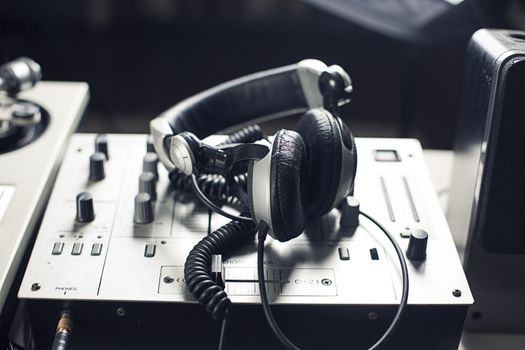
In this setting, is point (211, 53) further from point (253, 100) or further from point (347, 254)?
point (347, 254)

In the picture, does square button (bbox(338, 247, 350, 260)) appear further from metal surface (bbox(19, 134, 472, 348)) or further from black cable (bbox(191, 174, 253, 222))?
black cable (bbox(191, 174, 253, 222))

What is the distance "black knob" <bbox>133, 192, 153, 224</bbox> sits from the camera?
882 millimetres

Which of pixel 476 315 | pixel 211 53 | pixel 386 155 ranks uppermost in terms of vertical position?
pixel 386 155

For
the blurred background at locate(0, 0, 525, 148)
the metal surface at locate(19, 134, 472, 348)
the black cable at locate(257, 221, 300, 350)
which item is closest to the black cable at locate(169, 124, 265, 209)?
the metal surface at locate(19, 134, 472, 348)

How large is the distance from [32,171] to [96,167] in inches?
3.5

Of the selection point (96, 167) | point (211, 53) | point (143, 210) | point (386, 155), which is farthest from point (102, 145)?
point (211, 53)

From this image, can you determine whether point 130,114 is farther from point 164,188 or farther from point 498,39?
point 498,39

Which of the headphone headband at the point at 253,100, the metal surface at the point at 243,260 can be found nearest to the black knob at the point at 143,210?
the metal surface at the point at 243,260

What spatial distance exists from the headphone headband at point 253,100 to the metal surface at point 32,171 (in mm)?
193

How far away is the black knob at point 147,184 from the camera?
93 centimetres

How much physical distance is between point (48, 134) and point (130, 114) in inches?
39.7

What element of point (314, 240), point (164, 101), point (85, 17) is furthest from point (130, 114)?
point (314, 240)

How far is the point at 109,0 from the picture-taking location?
1.94 meters

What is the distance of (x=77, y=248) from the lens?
2.78 feet
